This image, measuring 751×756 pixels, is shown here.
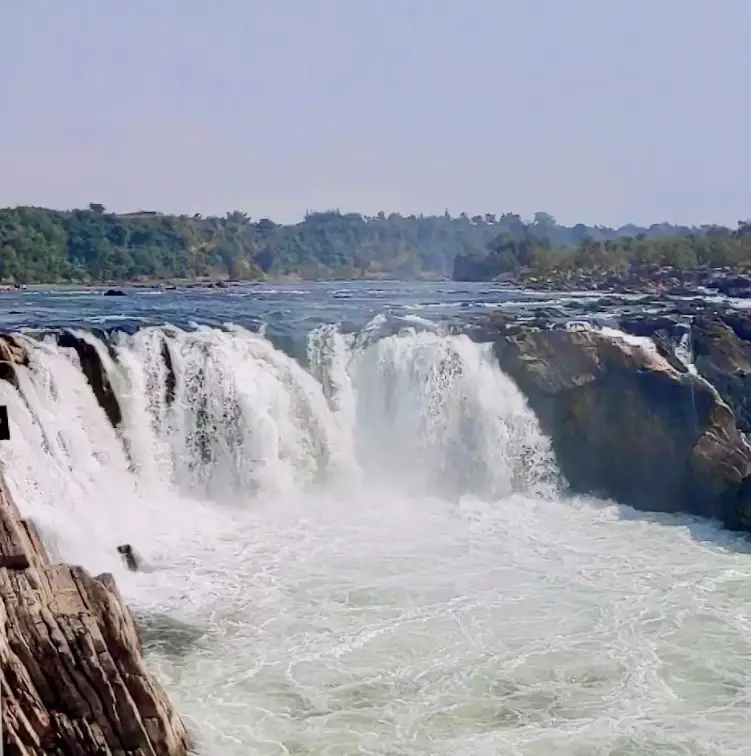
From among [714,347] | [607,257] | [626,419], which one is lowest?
[626,419]

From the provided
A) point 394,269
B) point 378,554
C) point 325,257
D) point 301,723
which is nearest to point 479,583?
point 378,554

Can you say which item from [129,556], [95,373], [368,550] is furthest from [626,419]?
[129,556]

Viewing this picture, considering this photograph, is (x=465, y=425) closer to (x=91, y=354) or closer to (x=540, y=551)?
(x=540, y=551)

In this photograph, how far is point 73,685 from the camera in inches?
281

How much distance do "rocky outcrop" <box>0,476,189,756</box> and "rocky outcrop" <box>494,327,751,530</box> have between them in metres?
10.2

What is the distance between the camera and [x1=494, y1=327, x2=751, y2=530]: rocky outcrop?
16.0 metres

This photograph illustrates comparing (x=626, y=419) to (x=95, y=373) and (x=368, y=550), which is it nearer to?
(x=368, y=550)

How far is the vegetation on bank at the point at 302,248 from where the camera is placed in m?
50.5

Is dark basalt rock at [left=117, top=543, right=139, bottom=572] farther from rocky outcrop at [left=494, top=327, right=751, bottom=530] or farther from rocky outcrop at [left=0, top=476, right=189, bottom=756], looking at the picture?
rocky outcrop at [left=494, top=327, right=751, bottom=530]

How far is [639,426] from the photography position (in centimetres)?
1670

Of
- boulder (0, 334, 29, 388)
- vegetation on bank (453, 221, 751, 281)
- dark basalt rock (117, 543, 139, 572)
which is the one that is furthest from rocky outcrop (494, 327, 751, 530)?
vegetation on bank (453, 221, 751, 281)

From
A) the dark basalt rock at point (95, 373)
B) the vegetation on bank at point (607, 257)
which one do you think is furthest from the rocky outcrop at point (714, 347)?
the vegetation on bank at point (607, 257)

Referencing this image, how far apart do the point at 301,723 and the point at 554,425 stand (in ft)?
31.4

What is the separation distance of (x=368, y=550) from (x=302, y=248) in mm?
64865
